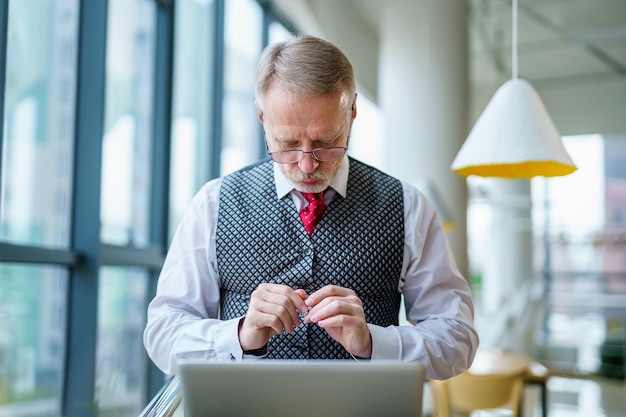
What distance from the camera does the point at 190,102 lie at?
507cm

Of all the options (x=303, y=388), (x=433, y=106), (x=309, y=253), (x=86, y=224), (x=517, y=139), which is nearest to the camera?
(x=303, y=388)

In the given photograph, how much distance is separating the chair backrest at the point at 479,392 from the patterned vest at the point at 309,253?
6.92 ft

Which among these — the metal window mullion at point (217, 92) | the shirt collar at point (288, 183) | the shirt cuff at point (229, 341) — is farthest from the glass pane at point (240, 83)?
the shirt cuff at point (229, 341)

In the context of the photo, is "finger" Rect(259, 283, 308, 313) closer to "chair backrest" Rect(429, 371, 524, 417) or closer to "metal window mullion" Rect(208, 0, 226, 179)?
"chair backrest" Rect(429, 371, 524, 417)

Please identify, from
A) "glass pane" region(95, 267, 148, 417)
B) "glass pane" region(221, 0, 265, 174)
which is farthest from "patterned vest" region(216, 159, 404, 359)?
"glass pane" region(221, 0, 265, 174)

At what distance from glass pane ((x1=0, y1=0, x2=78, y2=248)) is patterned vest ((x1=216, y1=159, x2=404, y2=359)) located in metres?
1.40

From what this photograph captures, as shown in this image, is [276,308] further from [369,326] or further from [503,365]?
[503,365]

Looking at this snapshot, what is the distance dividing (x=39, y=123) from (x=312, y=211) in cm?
194

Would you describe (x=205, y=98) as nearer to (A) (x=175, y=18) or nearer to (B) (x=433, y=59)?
(A) (x=175, y=18)

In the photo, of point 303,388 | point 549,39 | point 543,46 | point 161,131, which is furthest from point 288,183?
point 543,46

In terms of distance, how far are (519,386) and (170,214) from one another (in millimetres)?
2398

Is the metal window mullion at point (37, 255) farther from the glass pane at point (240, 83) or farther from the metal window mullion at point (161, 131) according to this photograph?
the glass pane at point (240, 83)

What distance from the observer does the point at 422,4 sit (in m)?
5.94

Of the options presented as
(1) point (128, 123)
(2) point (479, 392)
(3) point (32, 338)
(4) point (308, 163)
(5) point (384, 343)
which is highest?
(1) point (128, 123)
